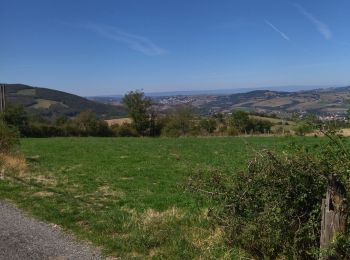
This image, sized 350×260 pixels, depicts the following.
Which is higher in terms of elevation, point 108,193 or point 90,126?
point 108,193

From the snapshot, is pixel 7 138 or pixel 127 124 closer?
pixel 7 138

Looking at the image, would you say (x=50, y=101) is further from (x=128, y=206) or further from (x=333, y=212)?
(x=333, y=212)

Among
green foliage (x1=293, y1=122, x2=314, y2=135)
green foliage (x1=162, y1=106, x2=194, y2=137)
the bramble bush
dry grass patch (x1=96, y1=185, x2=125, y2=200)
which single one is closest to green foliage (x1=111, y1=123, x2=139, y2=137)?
green foliage (x1=162, y1=106, x2=194, y2=137)

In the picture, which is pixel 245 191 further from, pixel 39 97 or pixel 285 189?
pixel 39 97

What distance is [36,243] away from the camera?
25.3 ft

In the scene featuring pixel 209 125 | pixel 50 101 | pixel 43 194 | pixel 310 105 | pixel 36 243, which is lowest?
pixel 50 101

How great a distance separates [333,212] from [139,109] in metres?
71.0

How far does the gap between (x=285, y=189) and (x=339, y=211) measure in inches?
32.3

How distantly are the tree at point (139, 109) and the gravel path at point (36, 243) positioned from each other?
215ft

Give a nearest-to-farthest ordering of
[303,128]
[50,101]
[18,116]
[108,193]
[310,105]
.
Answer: [303,128] < [310,105] < [108,193] < [18,116] < [50,101]

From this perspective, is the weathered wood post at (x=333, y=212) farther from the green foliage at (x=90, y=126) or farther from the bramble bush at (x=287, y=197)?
the green foliage at (x=90, y=126)

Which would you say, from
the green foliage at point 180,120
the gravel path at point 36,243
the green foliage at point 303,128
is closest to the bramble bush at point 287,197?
the green foliage at point 303,128

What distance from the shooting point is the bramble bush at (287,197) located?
5781 millimetres

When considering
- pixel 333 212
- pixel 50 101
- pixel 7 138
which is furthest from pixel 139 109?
pixel 50 101
